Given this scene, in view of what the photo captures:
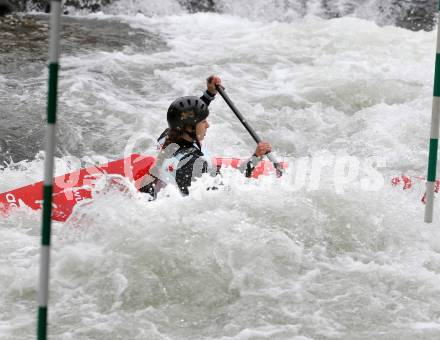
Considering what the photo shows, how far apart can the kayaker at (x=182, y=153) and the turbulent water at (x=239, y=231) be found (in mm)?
127

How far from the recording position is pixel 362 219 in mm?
5059

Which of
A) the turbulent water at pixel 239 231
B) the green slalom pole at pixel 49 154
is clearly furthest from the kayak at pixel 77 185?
the green slalom pole at pixel 49 154

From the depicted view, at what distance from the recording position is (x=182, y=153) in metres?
4.98

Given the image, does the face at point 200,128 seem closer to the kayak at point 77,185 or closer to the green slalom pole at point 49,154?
the kayak at point 77,185

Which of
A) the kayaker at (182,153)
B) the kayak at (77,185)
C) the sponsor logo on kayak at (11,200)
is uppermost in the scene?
the kayaker at (182,153)

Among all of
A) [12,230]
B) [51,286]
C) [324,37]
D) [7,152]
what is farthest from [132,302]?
[324,37]

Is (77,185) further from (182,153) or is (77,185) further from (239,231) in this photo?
(239,231)

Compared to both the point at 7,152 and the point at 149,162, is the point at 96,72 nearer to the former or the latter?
the point at 7,152

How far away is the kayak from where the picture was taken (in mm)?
5344

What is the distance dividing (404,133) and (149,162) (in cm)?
341

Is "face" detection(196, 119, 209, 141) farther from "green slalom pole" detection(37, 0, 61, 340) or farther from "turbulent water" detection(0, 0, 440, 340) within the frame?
"green slalom pole" detection(37, 0, 61, 340)

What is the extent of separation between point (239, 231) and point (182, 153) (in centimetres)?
67

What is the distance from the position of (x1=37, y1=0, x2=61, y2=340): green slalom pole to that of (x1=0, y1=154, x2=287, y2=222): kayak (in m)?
2.58

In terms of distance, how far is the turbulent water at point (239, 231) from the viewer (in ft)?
13.3
